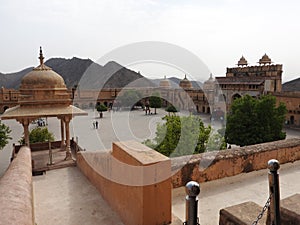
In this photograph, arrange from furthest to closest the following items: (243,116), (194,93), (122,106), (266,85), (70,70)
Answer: (70,70) → (122,106) → (194,93) → (266,85) → (243,116)

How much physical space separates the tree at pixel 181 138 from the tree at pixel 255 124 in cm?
469

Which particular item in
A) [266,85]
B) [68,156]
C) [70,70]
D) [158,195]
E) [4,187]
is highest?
[70,70]

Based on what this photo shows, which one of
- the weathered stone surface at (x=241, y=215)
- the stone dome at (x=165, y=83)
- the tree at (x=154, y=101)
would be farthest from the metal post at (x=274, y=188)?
the stone dome at (x=165, y=83)

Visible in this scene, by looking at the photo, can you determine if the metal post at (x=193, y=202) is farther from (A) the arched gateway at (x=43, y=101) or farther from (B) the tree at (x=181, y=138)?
(A) the arched gateway at (x=43, y=101)

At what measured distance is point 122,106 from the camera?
4706 centimetres

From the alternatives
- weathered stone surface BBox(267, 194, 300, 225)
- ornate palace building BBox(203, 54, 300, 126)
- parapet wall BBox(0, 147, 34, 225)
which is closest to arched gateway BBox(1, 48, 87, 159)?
parapet wall BBox(0, 147, 34, 225)

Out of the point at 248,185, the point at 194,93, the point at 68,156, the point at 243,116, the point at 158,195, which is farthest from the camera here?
the point at 194,93

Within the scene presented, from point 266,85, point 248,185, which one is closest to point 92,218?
point 248,185

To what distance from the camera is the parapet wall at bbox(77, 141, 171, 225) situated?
3.13 metres

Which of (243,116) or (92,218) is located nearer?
(92,218)

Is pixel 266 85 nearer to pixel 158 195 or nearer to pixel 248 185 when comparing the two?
pixel 248 185

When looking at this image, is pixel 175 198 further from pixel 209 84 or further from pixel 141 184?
pixel 209 84

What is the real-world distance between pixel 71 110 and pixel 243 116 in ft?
34.6

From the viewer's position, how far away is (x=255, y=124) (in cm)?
1591
